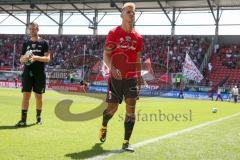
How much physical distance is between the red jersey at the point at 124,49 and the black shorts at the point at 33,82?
2874mm

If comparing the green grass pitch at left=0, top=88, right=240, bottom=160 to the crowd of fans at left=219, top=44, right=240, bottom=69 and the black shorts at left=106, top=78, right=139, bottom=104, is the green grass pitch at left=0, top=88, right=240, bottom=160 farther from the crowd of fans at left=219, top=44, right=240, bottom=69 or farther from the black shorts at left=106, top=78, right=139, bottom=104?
the crowd of fans at left=219, top=44, right=240, bottom=69

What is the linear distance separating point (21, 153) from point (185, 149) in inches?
108

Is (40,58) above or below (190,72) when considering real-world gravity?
above

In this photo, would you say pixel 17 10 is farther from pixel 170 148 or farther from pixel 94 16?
pixel 170 148

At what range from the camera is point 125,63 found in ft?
25.2

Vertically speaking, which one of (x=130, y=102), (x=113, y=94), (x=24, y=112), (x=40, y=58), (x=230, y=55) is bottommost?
(x=24, y=112)

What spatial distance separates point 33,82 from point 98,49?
41272 millimetres

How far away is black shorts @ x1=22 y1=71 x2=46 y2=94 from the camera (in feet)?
32.8

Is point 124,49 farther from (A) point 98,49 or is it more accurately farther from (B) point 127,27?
(A) point 98,49

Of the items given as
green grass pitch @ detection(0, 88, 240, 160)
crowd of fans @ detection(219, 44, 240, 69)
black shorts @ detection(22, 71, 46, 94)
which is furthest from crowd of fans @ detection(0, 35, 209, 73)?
black shorts @ detection(22, 71, 46, 94)

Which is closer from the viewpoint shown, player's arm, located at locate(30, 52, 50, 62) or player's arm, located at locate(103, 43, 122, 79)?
player's arm, located at locate(103, 43, 122, 79)

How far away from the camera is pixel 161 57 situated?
4778cm

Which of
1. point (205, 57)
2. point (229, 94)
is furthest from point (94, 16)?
point (229, 94)

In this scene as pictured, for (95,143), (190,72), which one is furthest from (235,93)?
(95,143)
